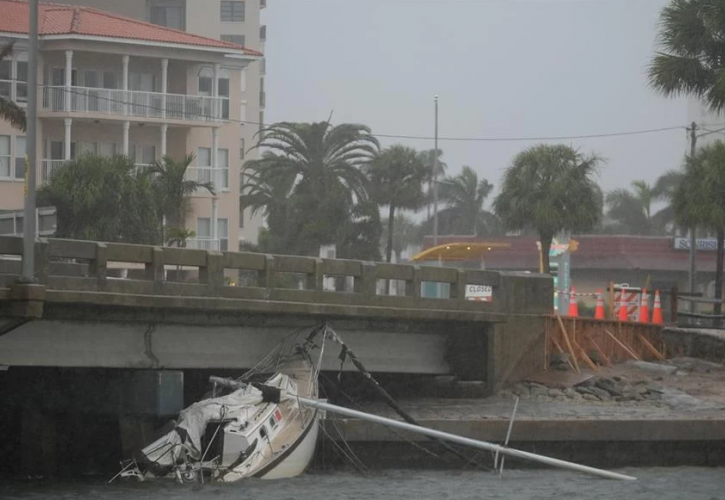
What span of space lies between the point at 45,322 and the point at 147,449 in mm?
2983

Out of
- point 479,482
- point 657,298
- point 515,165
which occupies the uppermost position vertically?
point 515,165

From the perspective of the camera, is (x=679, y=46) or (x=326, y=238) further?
(x=326, y=238)

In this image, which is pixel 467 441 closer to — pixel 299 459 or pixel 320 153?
pixel 299 459

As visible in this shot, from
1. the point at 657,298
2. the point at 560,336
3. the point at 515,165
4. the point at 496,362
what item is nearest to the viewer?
the point at 496,362

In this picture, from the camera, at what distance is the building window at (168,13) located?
82056 millimetres

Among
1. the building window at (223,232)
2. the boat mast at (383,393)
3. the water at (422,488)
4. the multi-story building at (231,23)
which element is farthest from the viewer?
the multi-story building at (231,23)

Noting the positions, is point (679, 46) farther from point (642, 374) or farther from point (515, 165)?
point (515, 165)

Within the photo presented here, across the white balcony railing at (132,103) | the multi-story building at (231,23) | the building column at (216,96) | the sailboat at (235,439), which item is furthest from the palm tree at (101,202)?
the sailboat at (235,439)

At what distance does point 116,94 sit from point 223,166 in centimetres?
828

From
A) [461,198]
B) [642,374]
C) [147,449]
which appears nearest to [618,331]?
[642,374]

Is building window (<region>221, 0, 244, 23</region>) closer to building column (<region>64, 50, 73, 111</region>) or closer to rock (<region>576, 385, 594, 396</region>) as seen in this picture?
building column (<region>64, 50, 73, 111</region>)

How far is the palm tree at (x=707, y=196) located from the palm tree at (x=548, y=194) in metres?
3.98

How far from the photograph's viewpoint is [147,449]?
71.6 feet

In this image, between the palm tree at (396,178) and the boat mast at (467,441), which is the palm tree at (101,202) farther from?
the boat mast at (467,441)
